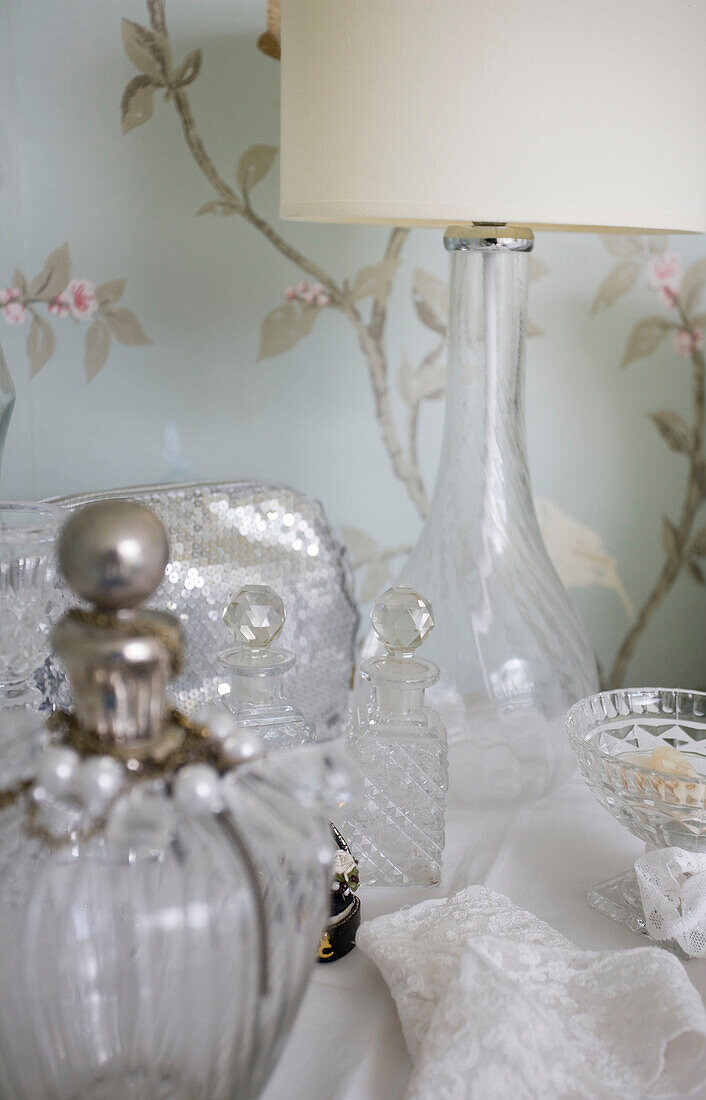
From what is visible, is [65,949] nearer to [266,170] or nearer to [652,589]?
[266,170]

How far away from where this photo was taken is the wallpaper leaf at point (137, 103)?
2.91 ft

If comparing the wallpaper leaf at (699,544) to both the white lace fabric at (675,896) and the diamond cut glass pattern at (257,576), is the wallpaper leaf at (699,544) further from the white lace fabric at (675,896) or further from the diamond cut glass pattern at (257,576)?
the white lace fabric at (675,896)

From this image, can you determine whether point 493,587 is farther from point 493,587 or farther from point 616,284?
point 616,284

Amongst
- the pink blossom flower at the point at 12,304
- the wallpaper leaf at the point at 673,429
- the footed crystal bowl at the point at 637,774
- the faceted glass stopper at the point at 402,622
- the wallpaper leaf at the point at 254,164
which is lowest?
the footed crystal bowl at the point at 637,774

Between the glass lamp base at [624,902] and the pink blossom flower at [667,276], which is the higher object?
the pink blossom flower at [667,276]

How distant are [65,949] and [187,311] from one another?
698mm

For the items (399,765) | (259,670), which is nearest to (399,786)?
(399,765)

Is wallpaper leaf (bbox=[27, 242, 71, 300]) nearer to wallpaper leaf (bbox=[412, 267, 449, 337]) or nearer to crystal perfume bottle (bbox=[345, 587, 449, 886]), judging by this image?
wallpaper leaf (bbox=[412, 267, 449, 337])

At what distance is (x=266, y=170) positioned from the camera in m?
0.93

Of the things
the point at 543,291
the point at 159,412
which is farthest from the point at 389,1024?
the point at 543,291

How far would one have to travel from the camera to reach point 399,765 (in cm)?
64

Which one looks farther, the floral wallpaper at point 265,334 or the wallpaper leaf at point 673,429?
the wallpaper leaf at point 673,429

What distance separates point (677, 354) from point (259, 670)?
2.17ft

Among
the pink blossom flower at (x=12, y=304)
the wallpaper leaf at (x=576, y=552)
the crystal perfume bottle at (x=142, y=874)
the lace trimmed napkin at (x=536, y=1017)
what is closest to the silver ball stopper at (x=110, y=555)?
the crystal perfume bottle at (x=142, y=874)
